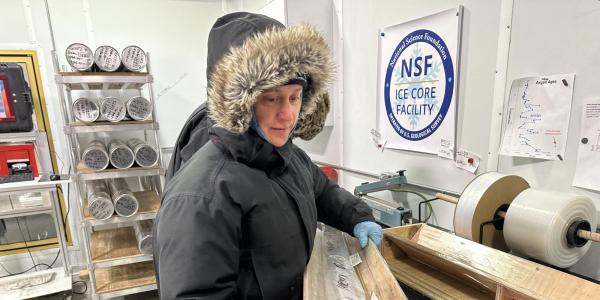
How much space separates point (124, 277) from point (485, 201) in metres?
2.89

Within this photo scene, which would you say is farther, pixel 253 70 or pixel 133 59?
pixel 133 59

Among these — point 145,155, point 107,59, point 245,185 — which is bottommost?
point 145,155

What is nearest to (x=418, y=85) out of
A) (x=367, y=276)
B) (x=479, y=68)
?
(x=479, y=68)

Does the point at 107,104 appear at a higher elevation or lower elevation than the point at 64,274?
higher

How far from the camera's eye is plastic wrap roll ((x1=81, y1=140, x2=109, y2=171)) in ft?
7.84

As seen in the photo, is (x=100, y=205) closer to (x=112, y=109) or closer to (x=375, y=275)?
(x=112, y=109)

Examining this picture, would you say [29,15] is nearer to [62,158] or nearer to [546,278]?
[62,158]

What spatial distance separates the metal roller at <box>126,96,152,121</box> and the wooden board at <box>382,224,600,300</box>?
81.0 inches

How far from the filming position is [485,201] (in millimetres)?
1281

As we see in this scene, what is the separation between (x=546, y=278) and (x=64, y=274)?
3.59 meters

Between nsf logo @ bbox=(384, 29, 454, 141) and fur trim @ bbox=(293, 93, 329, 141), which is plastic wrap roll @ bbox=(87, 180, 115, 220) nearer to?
fur trim @ bbox=(293, 93, 329, 141)

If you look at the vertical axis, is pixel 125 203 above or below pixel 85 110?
below

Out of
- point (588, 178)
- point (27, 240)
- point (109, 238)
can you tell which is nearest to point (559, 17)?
point (588, 178)

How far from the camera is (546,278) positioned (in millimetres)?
1079
